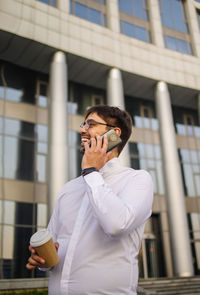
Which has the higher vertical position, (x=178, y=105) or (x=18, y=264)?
(x=178, y=105)

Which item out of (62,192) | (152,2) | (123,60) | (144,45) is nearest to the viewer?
(62,192)

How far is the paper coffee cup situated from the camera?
56.8 inches

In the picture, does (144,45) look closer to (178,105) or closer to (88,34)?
(88,34)

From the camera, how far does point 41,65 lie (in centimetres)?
1727

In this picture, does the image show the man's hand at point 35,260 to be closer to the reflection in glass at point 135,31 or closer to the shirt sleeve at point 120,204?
the shirt sleeve at point 120,204

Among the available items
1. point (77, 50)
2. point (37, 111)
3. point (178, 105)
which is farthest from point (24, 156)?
point (178, 105)

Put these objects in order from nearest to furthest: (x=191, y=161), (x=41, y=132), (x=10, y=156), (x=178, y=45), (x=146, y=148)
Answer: (x=10, y=156), (x=41, y=132), (x=146, y=148), (x=191, y=161), (x=178, y=45)

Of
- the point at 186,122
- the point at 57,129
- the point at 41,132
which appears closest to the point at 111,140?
the point at 57,129

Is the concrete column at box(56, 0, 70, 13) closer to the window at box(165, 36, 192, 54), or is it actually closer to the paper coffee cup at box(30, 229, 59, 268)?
the window at box(165, 36, 192, 54)

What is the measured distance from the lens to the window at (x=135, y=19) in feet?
66.2

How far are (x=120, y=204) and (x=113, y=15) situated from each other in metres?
20.1

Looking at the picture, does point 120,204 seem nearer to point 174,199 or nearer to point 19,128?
point 19,128

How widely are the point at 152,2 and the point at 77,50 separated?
8721 mm

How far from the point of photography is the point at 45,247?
146 centimetres
